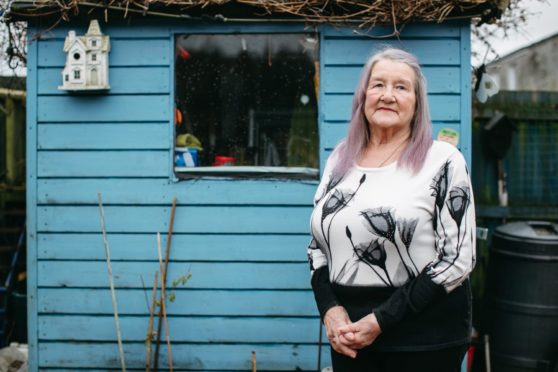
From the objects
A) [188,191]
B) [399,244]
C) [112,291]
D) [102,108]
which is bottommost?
[112,291]

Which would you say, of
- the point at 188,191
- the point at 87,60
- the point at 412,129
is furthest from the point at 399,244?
the point at 87,60

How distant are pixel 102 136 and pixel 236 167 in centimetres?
85

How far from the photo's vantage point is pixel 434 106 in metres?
3.79

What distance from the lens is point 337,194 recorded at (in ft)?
7.11

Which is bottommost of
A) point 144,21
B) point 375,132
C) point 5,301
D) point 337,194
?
point 5,301

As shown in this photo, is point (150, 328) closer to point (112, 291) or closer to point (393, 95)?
point (112, 291)

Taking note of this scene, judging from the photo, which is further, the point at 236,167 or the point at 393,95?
the point at 236,167

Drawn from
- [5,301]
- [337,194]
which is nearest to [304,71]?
[337,194]

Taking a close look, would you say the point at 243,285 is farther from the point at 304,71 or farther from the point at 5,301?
the point at 5,301

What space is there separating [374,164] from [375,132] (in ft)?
0.46

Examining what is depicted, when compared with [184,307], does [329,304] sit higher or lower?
higher

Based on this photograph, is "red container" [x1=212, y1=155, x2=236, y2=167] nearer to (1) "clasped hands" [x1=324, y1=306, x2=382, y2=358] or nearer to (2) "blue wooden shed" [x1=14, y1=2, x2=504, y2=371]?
(2) "blue wooden shed" [x1=14, y1=2, x2=504, y2=371]

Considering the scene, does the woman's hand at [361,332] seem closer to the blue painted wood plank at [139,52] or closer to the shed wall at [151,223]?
the shed wall at [151,223]

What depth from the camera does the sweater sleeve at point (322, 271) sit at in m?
2.17
